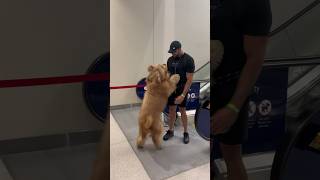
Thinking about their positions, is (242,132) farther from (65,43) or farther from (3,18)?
(3,18)

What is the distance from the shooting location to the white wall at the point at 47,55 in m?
1.08

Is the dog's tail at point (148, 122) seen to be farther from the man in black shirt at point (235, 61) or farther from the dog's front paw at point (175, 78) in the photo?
the man in black shirt at point (235, 61)

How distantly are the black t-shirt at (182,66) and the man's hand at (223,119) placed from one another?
336 centimetres

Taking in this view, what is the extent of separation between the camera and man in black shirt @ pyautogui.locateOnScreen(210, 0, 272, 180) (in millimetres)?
1301

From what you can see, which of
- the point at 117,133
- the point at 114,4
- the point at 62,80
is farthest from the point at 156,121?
the point at 62,80

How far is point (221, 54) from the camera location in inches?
53.6

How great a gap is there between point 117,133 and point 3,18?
4276 millimetres

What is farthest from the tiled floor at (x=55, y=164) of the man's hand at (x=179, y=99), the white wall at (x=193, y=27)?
the white wall at (x=193, y=27)

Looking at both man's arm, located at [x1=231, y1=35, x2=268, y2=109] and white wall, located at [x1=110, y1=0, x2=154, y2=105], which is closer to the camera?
man's arm, located at [x1=231, y1=35, x2=268, y2=109]

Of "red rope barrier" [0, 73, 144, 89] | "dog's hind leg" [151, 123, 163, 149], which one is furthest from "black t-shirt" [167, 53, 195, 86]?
"red rope barrier" [0, 73, 144, 89]

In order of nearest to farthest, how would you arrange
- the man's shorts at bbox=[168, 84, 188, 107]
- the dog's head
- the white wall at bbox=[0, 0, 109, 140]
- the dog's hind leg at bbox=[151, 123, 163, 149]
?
the white wall at bbox=[0, 0, 109, 140], the dog's head, the dog's hind leg at bbox=[151, 123, 163, 149], the man's shorts at bbox=[168, 84, 188, 107]

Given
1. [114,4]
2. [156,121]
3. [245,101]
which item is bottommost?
[156,121]

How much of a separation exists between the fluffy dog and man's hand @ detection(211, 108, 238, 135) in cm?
295

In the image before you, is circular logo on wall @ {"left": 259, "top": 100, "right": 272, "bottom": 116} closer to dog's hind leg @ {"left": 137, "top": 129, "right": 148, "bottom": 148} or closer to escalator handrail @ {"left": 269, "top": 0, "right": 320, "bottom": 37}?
escalator handrail @ {"left": 269, "top": 0, "right": 320, "bottom": 37}
